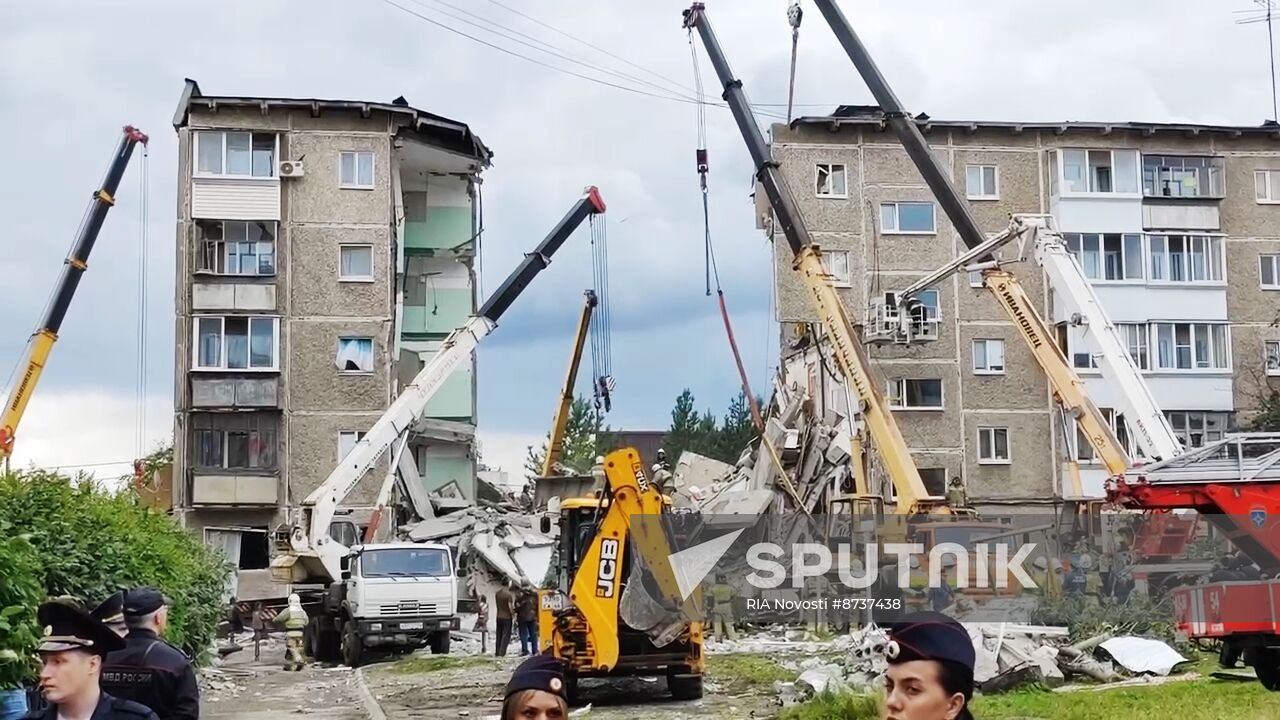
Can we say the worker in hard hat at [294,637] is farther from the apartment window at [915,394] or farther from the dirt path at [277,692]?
the apartment window at [915,394]

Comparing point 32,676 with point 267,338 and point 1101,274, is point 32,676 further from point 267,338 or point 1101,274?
point 1101,274

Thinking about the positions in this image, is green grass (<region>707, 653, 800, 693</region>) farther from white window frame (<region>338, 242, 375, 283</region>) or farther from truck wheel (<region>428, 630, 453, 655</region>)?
white window frame (<region>338, 242, 375, 283</region>)

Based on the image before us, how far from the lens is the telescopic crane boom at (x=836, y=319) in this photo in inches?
1142

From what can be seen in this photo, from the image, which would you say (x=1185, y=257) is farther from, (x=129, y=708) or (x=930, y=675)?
(x=930, y=675)

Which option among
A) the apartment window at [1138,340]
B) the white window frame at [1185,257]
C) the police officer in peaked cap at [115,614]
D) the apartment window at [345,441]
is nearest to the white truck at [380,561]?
the apartment window at [345,441]

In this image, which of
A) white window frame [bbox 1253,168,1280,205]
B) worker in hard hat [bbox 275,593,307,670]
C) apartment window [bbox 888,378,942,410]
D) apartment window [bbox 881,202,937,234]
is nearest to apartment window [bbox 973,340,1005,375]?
apartment window [bbox 888,378,942,410]

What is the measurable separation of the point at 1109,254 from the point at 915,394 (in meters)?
7.56

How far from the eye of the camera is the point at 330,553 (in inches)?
1336

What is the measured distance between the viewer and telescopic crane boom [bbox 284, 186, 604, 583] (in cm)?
3369

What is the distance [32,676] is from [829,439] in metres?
35.5

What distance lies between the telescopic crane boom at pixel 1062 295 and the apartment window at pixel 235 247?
20.7 m

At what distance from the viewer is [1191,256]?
48.3m

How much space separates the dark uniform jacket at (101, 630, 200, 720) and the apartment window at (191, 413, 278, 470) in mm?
39616

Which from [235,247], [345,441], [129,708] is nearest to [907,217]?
[345,441]
